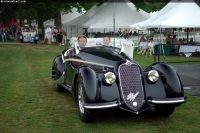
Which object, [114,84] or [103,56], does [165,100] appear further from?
[103,56]

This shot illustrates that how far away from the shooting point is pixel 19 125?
270 inches

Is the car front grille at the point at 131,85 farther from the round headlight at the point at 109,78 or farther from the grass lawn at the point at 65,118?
the grass lawn at the point at 65,118

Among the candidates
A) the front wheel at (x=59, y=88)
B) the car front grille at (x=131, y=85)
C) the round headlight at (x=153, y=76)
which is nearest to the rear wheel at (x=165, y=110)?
the round headlight at (x=153, y=76)

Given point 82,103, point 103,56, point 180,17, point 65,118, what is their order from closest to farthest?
point 82,103, point 65,118, point 103,56, point 180,17

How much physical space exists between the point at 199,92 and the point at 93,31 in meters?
31.9

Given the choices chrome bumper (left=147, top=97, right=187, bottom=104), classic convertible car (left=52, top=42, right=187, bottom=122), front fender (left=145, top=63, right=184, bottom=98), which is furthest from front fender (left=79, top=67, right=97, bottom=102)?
front fender (left=145, top=63, right=184, bottom=98)

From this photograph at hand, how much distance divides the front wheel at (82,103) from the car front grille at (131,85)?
0.76m

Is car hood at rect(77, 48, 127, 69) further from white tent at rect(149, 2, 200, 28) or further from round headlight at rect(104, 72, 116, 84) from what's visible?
white tent at rect(149, 2, 200, 28)

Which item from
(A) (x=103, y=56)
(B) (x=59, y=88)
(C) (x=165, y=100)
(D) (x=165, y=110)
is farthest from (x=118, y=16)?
(C) (x=165, y=100)

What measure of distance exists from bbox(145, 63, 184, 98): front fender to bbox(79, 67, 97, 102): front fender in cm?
139

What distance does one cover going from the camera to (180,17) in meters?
22.2

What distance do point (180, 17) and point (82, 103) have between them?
16397 millimetres

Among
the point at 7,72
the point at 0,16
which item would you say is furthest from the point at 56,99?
the point at 0,16

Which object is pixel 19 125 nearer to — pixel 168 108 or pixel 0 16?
pixel 168 108
